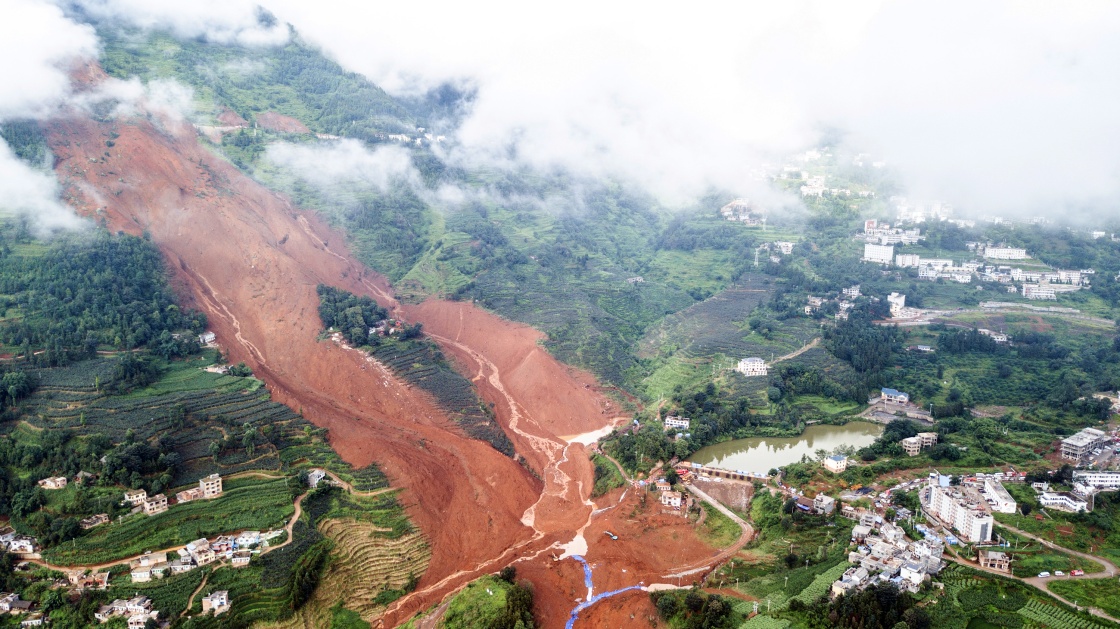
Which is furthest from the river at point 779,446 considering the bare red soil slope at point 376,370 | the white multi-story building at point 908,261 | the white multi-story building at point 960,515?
the white multi-story building at point 908,261

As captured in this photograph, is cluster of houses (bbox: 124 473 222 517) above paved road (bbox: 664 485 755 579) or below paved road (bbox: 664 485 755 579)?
above

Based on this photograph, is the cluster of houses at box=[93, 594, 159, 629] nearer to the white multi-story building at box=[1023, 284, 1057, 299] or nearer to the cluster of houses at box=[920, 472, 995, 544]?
the cluster of houses at box=[920, 472, 995, 544]

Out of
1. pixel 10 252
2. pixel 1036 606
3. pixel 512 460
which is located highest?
pixel 10 252

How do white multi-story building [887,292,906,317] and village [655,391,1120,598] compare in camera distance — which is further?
white multi-story building [887,292,906,317]

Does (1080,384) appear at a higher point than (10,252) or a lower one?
lower

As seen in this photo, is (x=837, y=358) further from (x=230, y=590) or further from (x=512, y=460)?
(x=230, y=590)

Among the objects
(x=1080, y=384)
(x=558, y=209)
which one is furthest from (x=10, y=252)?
(x=1080, y=384)

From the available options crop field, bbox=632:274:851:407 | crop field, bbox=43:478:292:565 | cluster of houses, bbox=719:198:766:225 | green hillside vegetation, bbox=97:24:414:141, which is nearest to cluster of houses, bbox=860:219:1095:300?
cluster of houses, bbox=719:198:766:225
